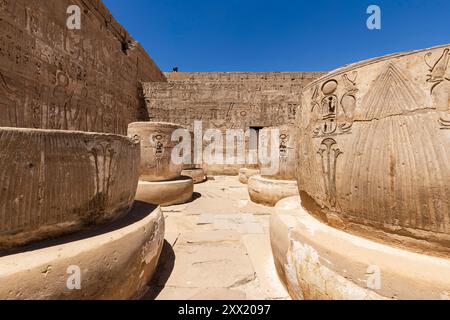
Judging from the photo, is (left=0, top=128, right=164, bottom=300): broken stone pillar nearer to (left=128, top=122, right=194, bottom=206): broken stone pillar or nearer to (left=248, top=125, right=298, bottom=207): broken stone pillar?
(left=128, top=122, right=194, bottom=206): broken stone pillar

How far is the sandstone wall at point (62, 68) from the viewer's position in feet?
14.8

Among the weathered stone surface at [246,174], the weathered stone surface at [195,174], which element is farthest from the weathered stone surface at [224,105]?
the weathered stone surface at [246,174]

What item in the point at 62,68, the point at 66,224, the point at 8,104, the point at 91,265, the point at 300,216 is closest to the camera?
the point at 91,265

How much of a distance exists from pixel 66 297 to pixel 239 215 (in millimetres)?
2996

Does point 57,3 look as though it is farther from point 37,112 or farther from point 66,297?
point 66,297

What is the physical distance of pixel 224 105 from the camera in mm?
10258

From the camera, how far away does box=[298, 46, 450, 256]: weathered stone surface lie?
114cm

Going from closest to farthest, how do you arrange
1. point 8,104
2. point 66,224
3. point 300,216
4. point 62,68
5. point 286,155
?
point 66,224
point 300,216
point 8,104
point 286,155
point 62,68

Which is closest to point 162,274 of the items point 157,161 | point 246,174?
point 157,161

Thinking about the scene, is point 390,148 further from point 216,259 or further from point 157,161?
point 157,161

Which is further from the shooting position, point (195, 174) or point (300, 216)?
point (195, 174)

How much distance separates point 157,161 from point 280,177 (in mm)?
2641

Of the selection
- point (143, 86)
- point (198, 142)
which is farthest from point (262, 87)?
point (143, 86)

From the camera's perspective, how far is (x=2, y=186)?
3.68ft
